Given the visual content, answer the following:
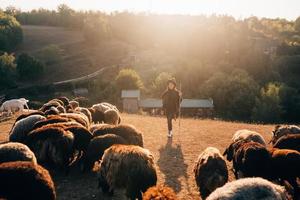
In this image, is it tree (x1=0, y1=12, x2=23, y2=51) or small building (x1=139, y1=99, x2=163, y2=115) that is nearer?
small building (x1=139, y1=99, x2=163, y2=115)

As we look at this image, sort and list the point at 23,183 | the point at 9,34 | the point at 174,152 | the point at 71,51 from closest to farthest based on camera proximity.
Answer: the point at 23,183 → the point at 174,152 → the point at 9,34 → the point at 71,51

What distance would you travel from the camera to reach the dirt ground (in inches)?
526

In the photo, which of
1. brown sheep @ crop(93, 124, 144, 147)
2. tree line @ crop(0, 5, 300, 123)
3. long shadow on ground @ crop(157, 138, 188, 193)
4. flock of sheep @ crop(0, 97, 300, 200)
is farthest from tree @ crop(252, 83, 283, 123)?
brown sheep @ crop(93, 124, 144, 147)

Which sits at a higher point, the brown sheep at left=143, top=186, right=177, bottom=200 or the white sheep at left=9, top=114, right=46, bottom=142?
the brown sheep at left=143, top=186, right=177, bottom=200

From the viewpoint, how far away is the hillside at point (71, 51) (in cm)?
9606

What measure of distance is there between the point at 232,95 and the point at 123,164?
56318 mm

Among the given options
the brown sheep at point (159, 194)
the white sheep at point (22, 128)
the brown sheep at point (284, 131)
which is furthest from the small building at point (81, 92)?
the brown sheep at point (159, 194)

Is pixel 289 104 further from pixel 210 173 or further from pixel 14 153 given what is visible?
pixel 14 153

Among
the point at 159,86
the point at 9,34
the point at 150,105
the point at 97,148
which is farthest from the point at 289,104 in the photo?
the point at 9,34

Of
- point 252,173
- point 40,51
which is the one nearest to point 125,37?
point 40,51

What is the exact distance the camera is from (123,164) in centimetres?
1240

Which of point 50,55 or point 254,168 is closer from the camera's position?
point 254,168

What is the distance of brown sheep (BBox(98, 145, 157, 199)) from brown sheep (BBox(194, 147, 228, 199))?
1517mm

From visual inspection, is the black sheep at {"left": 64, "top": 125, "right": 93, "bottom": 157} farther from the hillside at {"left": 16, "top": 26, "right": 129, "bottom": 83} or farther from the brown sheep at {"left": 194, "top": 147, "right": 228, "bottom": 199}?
the hillside at {"left": 16, "top": 26, "right": 129, "bottom": 83}
